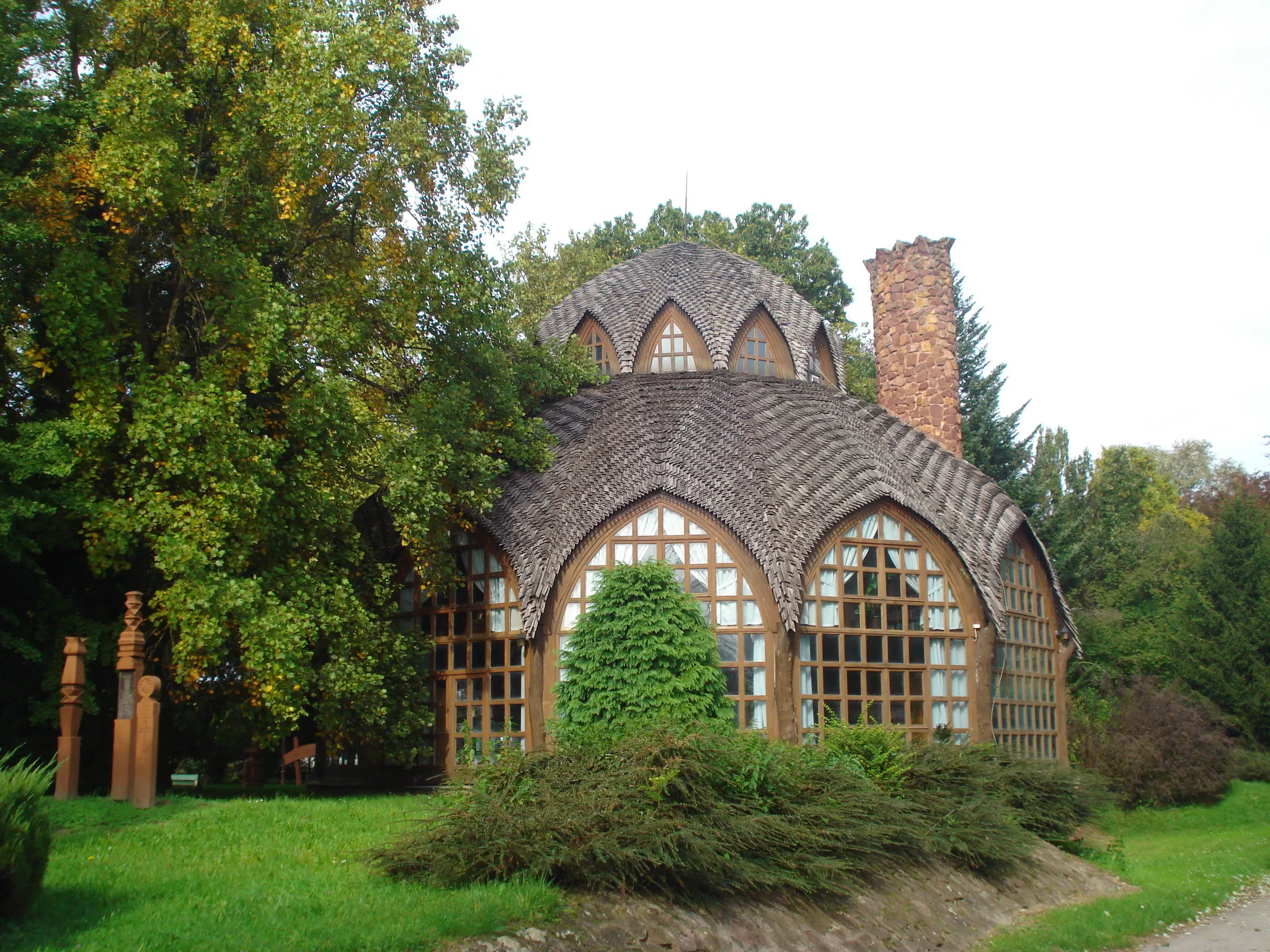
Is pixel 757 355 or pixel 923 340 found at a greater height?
pixel 923 340

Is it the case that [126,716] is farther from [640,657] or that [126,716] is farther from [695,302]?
[695,302]

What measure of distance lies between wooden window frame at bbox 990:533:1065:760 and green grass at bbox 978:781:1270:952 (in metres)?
1.70

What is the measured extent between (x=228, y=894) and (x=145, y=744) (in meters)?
3.78

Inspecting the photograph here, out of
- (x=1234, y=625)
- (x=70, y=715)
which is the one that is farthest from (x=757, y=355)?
(x=70, y=715)

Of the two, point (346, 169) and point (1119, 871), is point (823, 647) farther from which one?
point (346, 169)

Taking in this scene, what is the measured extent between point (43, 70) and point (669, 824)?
1263 cm

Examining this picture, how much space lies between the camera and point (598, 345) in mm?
21938

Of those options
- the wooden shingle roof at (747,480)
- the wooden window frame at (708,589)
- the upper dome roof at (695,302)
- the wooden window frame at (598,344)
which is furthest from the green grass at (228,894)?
Answer: the upper dome roof at (695,302)

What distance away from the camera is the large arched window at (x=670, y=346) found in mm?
21281

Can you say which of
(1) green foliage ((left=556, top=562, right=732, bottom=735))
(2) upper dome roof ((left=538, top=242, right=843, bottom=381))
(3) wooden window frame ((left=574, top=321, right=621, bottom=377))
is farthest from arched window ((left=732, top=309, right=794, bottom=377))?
(1) green foliage ((left=556, top=562, right=732, bottom=735))

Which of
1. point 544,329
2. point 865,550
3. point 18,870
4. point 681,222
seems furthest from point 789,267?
point 18,870

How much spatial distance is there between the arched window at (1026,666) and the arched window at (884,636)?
994mm

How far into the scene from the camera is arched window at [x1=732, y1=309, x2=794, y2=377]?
70.2 ft

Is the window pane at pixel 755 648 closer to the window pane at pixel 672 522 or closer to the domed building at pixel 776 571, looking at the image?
the domed building at pixel 776 571
